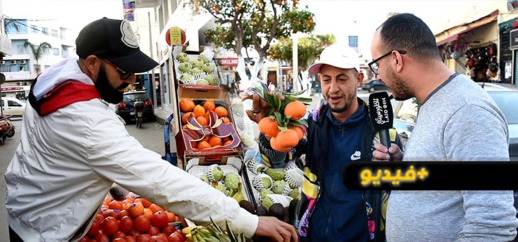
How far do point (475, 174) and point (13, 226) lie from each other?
6.19 feet

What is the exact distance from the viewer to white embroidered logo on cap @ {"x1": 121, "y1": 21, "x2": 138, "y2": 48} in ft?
5.96

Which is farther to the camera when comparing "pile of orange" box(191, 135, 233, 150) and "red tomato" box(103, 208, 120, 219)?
"pile of orange" box(191, 135, 233, 150)

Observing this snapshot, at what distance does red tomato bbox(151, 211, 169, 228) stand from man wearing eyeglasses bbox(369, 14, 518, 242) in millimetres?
1504

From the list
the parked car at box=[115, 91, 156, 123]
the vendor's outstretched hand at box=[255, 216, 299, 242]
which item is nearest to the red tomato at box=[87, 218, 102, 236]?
the vendor's outstretched hand at box=[255, 216, 299, 242]

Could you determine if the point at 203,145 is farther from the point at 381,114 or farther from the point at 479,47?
the point at 479,47

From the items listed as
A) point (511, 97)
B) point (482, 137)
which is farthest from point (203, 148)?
point (511, 97)

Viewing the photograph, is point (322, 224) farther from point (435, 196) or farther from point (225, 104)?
point (225, 104)

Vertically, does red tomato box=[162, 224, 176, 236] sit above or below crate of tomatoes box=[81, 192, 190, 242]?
below

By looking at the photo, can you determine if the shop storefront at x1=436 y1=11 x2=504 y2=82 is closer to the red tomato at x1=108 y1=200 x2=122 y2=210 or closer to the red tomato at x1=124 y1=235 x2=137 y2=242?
the red tomato at x1=108 y1=200 x2=122 y2=210

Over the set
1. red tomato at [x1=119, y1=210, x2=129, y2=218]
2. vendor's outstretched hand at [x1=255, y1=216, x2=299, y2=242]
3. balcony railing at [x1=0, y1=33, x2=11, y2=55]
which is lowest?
red tomato at [x1=119, y1=210, x2=129, y2=218]

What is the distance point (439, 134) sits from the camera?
133cm

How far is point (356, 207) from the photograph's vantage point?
87.3 inches

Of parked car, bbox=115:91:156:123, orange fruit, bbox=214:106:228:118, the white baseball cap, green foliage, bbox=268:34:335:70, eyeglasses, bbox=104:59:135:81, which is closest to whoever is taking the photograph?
eyeglasses, bbox=104:59:135:81

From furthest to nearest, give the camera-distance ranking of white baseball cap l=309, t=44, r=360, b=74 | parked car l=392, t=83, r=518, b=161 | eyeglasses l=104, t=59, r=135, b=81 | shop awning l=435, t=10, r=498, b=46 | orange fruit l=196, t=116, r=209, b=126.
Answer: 1. shop awning l=435, t=10, r=498, b=46
2. parked car l=392, t=83, r=518, b=161
3. orange fruit l=196, t=116, r=209, b=126
4. white baseball cap l=309, t=44, r=360, b=74
5. eyeglasses l=104, t=59, r=135, b=81
